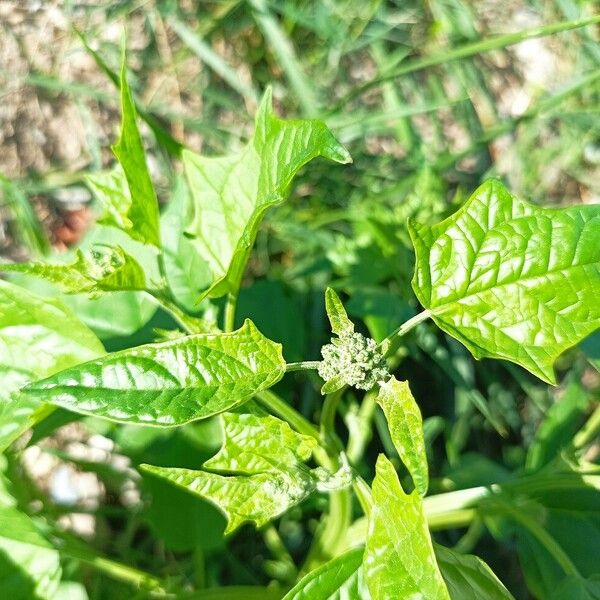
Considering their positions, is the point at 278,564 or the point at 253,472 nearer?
the point at 253,472

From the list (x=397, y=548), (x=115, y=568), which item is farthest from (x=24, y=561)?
(x=397, y=548)

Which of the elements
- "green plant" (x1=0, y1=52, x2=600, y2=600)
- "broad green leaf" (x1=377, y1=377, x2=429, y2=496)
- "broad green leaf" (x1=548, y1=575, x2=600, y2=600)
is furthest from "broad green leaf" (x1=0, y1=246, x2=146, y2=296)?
"broad green leaf" (x1=548, y1=575, x2=600, y2=600)

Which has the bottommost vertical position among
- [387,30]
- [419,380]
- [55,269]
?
[419,380]

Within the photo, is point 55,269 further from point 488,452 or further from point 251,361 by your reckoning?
point 488,452

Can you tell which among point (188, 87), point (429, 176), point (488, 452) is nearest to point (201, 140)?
point (188, 87)

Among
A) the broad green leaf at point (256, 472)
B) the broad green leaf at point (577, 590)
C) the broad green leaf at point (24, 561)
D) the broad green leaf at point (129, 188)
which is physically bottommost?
the broad green leaf at point (577, 590)

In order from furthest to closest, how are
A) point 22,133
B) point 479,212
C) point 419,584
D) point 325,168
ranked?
point 22,133
point 325,168
point 479,212
point 419,584

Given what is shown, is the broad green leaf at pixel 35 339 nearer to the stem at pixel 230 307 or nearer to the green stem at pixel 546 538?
the stem at pixel 230 307

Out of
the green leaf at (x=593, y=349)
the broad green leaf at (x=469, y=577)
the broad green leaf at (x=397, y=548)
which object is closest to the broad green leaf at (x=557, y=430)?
the green leaf at (x=593, y=349)
